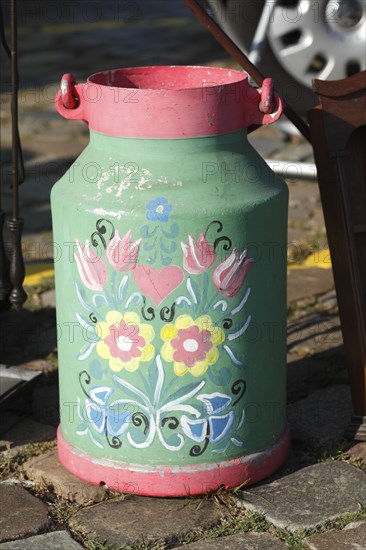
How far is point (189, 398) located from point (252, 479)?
336mm

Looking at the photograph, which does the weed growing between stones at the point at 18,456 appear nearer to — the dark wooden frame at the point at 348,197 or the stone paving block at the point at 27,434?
the stone paving block at the point at 27,434

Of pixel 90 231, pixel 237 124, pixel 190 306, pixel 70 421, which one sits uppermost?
pixel 237 124

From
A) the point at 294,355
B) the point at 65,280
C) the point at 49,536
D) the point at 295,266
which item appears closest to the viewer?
the point at 49,536

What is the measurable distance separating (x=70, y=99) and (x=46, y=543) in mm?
1168

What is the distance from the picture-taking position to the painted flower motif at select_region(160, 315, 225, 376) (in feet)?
8.93

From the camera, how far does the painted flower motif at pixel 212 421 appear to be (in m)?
2.78

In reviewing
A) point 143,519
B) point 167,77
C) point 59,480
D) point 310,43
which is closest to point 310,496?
point 143,519

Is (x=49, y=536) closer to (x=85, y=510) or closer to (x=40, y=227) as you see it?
(x=85, y=510)

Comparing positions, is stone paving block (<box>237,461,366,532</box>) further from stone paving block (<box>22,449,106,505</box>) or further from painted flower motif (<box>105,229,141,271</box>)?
painted flower motif (<box>105,229,141,271</box>)

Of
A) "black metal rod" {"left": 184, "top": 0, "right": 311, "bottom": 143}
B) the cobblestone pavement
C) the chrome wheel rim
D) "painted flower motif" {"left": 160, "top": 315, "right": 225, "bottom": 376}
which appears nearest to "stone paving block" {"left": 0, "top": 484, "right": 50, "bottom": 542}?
the cobblestone pavement

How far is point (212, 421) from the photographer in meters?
2.80

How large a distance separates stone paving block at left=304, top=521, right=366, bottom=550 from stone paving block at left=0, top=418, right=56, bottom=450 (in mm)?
957

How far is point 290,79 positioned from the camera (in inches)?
205

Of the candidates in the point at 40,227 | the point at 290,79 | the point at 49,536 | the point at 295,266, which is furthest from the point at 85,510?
the point at 290,79
